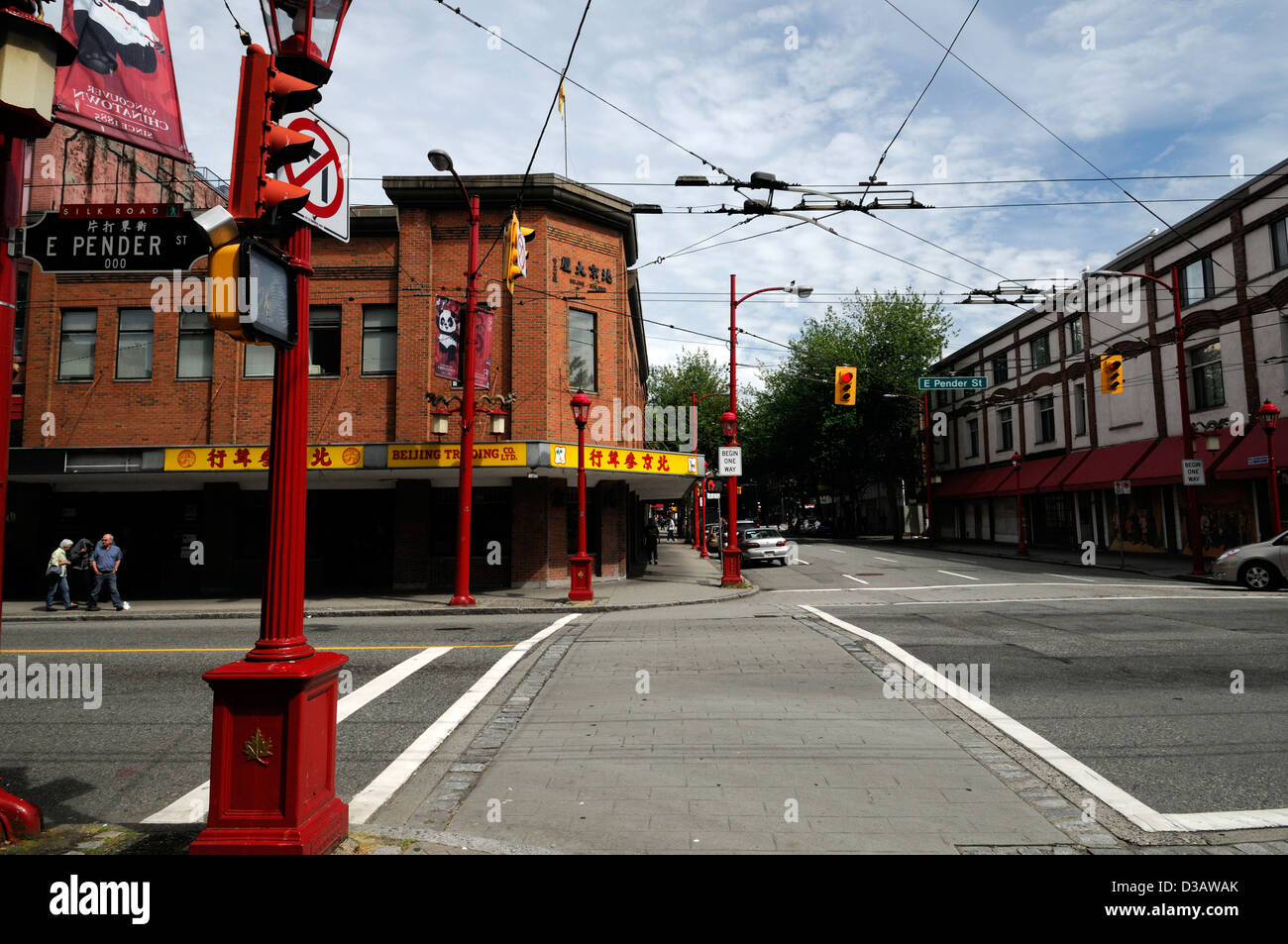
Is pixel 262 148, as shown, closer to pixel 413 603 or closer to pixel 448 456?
pixel 413 603

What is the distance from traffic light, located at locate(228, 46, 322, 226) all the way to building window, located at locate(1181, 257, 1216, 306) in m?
29.4

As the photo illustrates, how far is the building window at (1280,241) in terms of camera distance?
22094 mm

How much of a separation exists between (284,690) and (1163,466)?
30.0m

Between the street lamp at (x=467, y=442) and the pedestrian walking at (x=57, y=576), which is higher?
the street lamp at (x=467, y=442)

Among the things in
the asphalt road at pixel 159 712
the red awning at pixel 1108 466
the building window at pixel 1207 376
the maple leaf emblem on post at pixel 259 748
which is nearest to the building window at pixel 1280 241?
the building window at pixel 1207 376

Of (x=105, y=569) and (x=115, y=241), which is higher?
(x=115, y=241)

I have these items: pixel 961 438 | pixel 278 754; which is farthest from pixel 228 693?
pixel 961 438

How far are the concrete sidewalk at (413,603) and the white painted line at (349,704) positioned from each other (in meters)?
5.90

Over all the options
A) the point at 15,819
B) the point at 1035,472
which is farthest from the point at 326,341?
the point at 1035,472

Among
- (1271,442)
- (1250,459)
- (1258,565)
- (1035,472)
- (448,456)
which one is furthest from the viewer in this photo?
(1035,472)

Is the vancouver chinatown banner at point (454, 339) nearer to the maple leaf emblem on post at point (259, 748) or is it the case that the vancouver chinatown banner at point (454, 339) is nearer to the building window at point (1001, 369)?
the maple leaf emblem on post at point (259, 748)

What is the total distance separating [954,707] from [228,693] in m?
6.20

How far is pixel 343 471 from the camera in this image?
1945cm

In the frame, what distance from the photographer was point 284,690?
137 inches
